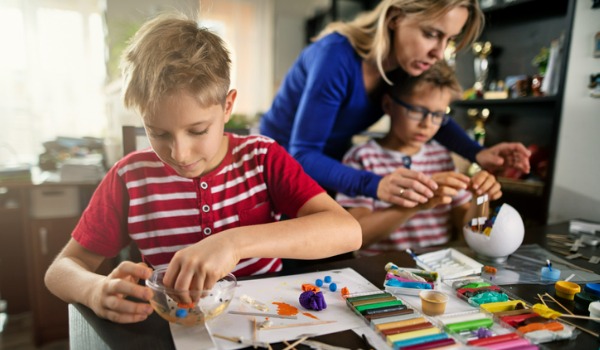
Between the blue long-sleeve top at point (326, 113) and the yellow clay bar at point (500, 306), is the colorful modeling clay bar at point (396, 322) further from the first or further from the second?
the blue long-sleeve top at point (326, 113)

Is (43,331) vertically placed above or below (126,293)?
below

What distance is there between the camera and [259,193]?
696 mm

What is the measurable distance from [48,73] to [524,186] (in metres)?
1.35

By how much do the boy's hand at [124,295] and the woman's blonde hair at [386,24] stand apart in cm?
66

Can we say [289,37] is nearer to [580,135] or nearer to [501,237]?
[580,135]

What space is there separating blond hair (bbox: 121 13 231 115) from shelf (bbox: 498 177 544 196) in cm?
103

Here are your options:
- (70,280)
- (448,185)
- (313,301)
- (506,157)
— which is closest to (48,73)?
(70,280)

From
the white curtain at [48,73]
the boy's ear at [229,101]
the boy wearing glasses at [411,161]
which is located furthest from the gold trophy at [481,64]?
the white curtain at [48,73]

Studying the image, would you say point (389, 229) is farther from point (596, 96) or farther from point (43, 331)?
point (43, 331)

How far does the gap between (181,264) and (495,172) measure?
0.93 meters

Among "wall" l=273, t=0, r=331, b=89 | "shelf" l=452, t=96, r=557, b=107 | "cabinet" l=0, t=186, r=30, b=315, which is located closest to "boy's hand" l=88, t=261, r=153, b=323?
"cabinet" l=0, t=186, r=30, b=315

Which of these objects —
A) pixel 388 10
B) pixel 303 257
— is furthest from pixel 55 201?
pixel 388 10

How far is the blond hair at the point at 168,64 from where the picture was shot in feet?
1.73

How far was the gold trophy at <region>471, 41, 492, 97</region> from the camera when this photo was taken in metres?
1.50
